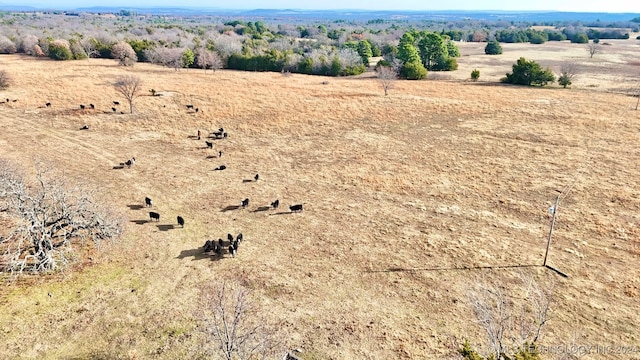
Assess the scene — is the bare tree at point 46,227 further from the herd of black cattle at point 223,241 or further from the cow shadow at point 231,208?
the cow shadow at point 231,208

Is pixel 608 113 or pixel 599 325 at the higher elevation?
pixel 608 113

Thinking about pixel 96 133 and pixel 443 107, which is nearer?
pixel 96 133

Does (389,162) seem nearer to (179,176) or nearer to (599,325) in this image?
(179,176)

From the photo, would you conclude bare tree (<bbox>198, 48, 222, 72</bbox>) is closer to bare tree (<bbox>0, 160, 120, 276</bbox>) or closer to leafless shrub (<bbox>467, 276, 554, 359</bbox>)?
bare tree (<bbox>0, 160, 120, 276</bbox>)

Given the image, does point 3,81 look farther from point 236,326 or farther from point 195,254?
point 236,326

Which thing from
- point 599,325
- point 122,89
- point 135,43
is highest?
point 135,43

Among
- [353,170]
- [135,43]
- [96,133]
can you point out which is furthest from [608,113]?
[135,43]

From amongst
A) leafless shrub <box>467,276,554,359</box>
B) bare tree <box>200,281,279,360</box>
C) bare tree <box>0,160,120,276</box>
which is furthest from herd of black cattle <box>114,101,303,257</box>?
leafless shrub <box>467,276,554,359</box>
